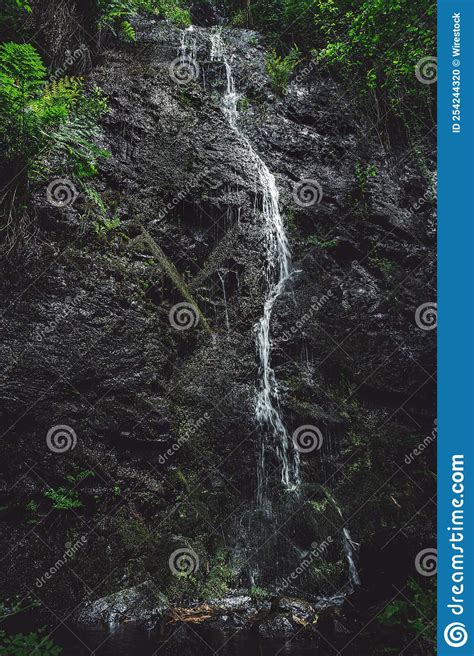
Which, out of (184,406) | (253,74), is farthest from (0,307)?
(253,74)

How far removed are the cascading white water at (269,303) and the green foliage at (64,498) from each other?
2176 millimetres

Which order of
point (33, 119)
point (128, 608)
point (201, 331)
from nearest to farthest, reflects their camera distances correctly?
point (128, 608), point (33, 119), point (201, 331)

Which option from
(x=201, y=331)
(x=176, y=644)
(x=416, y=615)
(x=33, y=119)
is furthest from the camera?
(x=201, y=331)

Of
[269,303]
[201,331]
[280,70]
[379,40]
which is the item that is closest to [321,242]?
[269,303]

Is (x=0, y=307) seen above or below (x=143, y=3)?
below

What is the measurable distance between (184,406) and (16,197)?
337 cm

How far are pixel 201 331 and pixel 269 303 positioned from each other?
1.16 meters

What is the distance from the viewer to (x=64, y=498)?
17.7 feet

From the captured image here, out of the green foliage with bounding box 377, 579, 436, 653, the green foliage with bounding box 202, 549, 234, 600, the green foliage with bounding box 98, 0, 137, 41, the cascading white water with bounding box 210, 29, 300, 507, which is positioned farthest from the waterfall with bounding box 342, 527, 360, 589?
the green foliage with bounding box 98, 0, 137, 41

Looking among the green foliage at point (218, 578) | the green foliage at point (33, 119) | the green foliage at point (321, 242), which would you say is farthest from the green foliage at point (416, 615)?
the green foliage at point (33, 119)

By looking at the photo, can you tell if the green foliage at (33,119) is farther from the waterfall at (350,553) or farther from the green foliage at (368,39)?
the green foliage at (368,39)

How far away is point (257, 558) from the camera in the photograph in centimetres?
575

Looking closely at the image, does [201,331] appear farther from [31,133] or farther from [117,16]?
[117,16]
